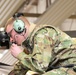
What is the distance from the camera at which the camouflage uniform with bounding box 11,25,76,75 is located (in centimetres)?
187

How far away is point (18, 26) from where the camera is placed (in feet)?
6.41

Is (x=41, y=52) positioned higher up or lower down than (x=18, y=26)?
lower down

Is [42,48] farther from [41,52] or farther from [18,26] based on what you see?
[18,26]

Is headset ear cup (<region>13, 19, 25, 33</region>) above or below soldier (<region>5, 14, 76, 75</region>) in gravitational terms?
above

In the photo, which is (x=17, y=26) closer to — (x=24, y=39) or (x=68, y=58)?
(x=24, y=39)

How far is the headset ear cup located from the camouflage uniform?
0.25ft

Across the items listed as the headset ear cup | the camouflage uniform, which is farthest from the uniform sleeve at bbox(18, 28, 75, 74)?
the headset ear cup

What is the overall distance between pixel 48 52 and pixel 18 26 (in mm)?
272

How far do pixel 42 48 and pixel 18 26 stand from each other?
228mm

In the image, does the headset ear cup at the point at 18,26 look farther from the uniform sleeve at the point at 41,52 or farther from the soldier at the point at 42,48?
the uniform sleeve at the point at 41,52

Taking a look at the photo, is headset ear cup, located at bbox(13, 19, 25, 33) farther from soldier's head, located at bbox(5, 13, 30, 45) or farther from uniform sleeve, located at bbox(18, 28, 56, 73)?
uniform sleeve, located at bbox(18, 28, 56, 73)

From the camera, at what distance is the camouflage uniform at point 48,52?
6.12 feet

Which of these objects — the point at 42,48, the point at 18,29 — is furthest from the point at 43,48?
the point at 18,29

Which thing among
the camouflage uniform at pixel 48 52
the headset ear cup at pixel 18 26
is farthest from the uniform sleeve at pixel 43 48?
the headset ear cup at pixel 18 26
